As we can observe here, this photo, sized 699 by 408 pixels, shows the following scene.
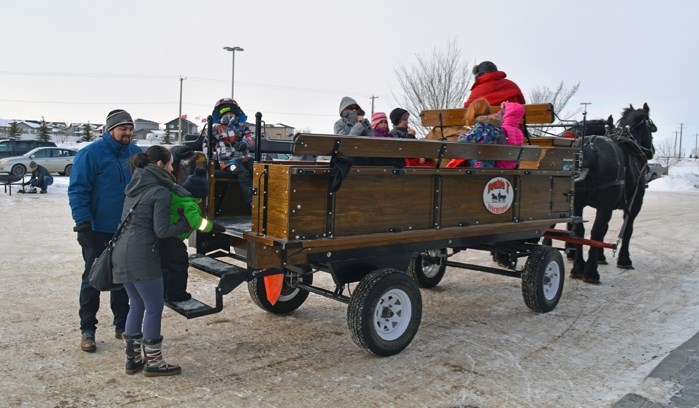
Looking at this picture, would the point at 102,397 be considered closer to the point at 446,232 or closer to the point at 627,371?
the point at 446,232

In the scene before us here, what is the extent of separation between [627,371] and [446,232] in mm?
1849

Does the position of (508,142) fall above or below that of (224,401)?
above

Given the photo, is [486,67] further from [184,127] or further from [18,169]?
[184,127]

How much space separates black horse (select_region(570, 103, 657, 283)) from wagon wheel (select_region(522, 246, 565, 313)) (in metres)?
1.86

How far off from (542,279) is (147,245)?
13.9ft

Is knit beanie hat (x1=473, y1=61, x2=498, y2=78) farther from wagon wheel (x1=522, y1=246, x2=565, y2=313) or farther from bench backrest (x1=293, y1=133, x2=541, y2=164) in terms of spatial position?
wagon wheel (x1=522, y1=246, x2=565, y2=313)

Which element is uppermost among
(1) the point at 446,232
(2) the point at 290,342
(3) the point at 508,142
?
(3) the point at 508,142

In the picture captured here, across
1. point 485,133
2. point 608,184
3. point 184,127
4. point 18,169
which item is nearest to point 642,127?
point 608,184

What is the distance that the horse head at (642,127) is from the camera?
995 cm

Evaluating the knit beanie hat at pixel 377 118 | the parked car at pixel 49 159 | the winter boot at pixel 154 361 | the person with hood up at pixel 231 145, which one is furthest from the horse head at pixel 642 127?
the parked car at pixel 49 159

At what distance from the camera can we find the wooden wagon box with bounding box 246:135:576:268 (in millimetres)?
4426

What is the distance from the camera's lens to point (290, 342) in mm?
5363

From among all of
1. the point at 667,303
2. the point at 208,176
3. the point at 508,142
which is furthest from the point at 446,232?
the point at 667,303

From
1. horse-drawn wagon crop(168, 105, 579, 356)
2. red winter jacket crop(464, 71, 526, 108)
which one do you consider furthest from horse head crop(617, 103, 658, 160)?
A: horse-drawn wagon crop(168, 105, 579, 356)
